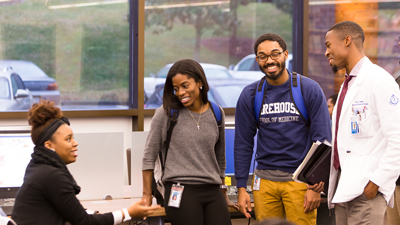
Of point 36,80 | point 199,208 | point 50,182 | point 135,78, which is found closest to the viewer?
point 50,182

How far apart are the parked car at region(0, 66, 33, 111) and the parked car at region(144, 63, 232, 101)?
1.16 metres

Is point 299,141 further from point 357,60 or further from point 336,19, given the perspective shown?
point 336,19

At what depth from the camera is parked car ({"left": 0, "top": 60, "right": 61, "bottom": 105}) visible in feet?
17.0

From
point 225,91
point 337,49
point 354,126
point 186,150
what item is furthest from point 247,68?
point 354,126

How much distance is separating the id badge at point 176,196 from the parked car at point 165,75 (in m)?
2.57

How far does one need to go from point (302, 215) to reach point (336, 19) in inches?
142

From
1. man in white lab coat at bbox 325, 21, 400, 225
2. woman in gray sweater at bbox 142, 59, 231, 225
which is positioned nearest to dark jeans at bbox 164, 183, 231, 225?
woman in gray sweater at bbox 142, 59, 231, 225

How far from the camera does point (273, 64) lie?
3.18m

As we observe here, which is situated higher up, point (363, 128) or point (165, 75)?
point (165, 75)

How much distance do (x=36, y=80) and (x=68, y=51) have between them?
1.38 feet

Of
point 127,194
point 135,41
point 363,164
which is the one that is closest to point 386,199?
point 363,164

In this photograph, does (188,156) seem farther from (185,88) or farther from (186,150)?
(185,88)

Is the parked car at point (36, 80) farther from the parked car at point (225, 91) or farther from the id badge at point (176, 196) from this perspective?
the id badge at point (176, 196)

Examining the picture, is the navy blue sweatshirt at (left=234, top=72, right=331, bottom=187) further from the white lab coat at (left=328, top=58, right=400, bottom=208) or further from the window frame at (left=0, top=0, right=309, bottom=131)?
the window frame at (left=0, top=0, right=309, bottom=131)
